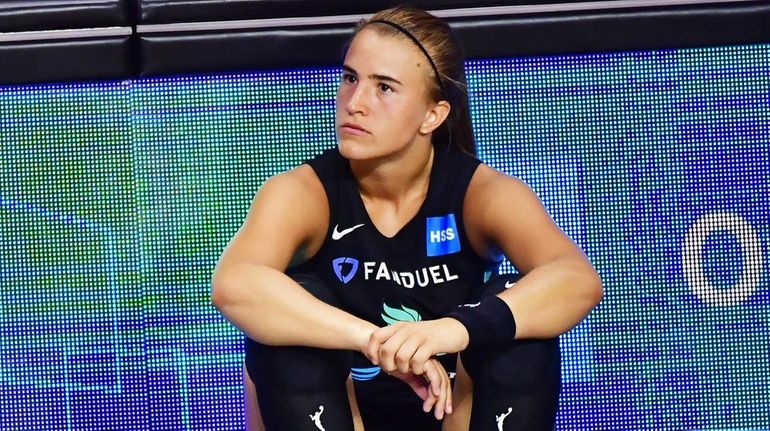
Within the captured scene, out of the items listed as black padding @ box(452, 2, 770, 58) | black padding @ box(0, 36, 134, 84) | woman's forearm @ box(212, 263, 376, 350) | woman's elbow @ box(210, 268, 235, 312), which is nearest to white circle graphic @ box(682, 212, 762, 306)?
black padding @ box(452, 2, 770, 58)

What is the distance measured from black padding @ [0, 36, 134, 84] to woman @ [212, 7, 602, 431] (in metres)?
0.58

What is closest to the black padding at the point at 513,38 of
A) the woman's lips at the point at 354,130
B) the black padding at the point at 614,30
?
the black padding at the point at 614,30

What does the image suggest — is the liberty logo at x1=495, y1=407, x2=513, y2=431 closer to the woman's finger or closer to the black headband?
the woman's finger

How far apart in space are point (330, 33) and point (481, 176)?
0.54 metres

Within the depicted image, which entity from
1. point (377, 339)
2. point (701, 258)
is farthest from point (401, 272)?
point (701, 258)

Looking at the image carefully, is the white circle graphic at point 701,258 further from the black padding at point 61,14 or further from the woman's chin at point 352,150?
the black padding at point 61,14

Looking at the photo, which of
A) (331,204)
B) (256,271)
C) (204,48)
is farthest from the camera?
(204,48)

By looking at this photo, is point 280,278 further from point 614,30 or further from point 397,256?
point 614,30

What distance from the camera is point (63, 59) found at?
2.15 metres

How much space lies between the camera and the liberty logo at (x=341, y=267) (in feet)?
5.86

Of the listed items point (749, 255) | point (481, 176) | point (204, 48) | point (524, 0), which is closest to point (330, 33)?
point (204, 48)

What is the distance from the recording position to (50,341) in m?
2.17

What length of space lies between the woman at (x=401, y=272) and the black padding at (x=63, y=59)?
1.90 feet

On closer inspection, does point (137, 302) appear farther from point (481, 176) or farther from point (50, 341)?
point (481, 176)
